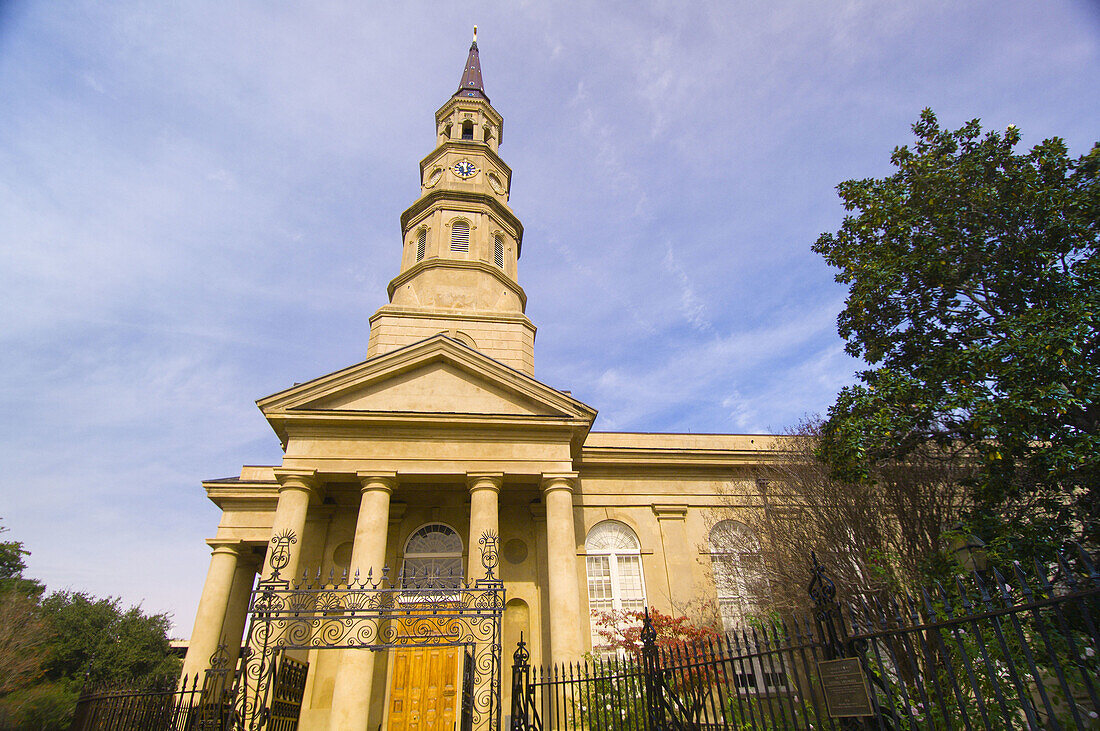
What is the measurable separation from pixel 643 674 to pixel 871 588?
730 cm

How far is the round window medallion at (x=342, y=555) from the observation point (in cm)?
1786

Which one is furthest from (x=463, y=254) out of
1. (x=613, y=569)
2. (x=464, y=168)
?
(x=613, y=569)

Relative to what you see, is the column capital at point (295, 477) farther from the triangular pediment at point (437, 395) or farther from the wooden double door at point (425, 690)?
the wooden double door at point (425, 690)

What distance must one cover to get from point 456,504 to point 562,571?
15.5 feet

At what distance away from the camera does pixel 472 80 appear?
1355 inches

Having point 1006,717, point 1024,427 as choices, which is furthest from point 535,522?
point 1006,717

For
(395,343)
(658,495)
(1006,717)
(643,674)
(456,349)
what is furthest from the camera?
(395,343)

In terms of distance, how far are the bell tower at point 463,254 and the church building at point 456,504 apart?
0.58ft

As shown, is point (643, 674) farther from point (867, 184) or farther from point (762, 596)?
point (867, 184)

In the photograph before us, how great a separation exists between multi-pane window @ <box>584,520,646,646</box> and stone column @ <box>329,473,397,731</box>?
6469 millimetres

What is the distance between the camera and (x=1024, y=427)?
977 cm

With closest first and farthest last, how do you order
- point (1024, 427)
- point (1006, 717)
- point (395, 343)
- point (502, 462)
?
point (1006, 717) < point (1024, 427) < point (502, 462) < point (395, 343)

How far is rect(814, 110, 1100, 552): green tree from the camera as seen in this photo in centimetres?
966

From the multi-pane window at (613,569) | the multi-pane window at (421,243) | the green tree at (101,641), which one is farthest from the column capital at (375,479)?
the green tree at (101,641)
